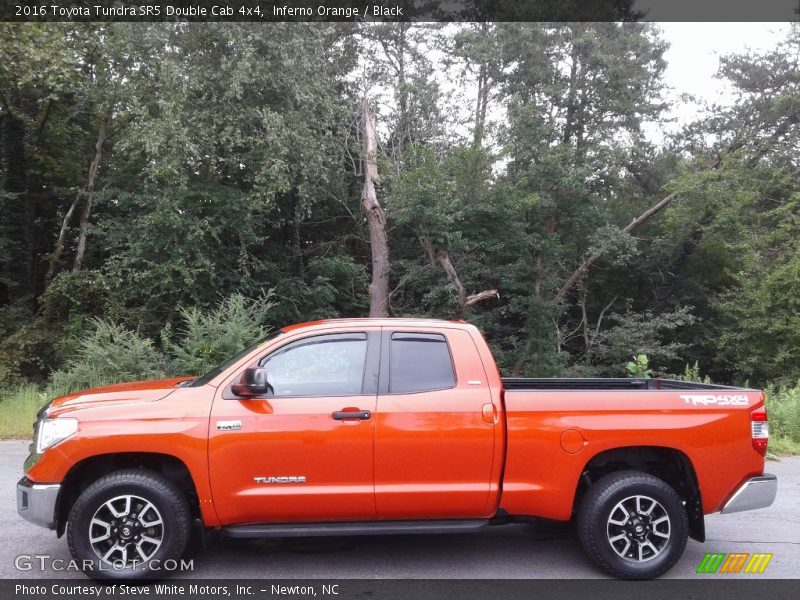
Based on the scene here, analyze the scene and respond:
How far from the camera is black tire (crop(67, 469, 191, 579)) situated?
4.64 metres

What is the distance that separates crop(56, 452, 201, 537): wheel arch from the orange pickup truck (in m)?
0.01

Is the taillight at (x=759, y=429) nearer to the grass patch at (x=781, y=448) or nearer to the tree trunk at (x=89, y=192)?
the grass patch at (x=781, y=448)

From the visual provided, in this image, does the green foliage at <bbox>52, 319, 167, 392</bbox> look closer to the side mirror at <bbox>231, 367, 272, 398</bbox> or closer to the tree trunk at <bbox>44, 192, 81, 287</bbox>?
the side mirror at <bbox>231, 367, 272, 398</bbox>

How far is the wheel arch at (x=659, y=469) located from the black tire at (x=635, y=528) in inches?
8.0

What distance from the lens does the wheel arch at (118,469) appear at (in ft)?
15.9

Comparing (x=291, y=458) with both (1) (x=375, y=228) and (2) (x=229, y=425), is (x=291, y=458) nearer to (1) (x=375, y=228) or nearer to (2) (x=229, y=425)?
(2) (x=229, y=425)

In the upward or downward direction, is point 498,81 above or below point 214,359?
above

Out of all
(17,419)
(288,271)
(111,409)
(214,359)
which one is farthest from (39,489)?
(288,271)

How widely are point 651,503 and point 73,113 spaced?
829 inches

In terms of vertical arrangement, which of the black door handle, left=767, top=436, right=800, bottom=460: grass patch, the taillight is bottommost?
left=767, top=436, right=800, bottom=460: grass patch

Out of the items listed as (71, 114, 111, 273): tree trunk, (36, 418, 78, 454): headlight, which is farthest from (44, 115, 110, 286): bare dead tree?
A: (36, 418, 78, 454): headlight

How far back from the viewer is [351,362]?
512cm

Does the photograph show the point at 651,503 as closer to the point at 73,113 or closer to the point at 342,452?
the point at 342,452

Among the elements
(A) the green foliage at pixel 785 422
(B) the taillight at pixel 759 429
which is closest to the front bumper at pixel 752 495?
(B) the taillight at pixel 759 429
